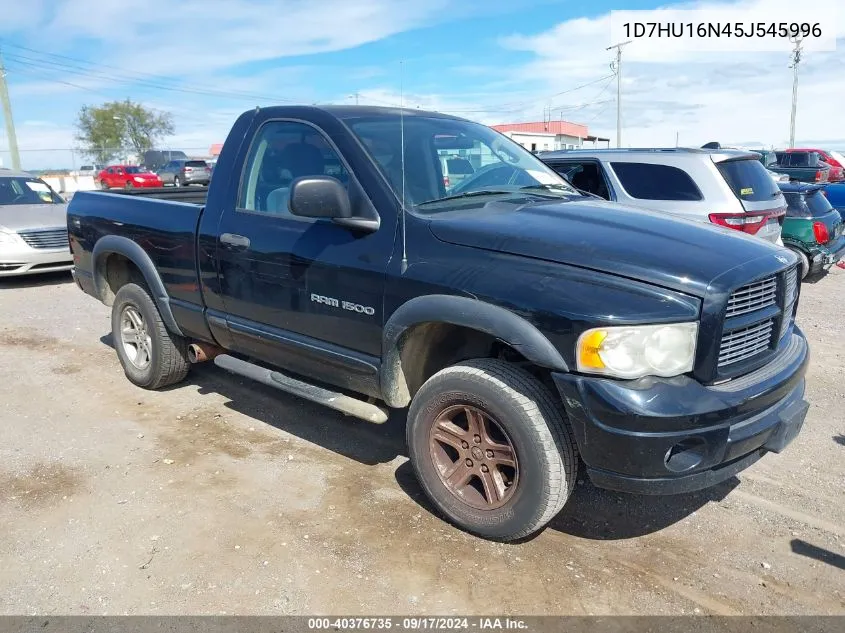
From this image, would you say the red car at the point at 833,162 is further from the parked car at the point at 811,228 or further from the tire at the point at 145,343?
the tire at the point at 145,343

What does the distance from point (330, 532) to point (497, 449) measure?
0.94 meters

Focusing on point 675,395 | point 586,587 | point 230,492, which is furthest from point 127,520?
point 675,395

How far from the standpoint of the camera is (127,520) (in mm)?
3418

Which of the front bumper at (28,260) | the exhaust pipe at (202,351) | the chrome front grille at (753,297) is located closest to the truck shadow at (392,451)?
the exhaust pipe at (202,351)

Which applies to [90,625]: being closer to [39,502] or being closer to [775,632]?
[39,502]

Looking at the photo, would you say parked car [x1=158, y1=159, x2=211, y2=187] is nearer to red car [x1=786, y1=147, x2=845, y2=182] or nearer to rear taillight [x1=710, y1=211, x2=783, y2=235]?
red car [x1=786, y1=147, x2=845, y2=182]

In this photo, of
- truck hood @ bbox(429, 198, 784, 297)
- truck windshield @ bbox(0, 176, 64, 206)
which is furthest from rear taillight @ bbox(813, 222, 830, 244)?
truck windshield @ bbox(0, 176, 64, 206)

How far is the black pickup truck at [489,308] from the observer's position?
2.67 m

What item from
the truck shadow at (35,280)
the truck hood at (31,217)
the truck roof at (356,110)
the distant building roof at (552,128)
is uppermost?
the distant building roof at (552,128)

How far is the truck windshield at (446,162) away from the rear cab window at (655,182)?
2896 millimetres

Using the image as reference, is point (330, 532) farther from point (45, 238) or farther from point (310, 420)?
point (45, 238)

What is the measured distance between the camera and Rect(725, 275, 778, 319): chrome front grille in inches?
109

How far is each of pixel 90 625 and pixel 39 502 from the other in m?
1.22

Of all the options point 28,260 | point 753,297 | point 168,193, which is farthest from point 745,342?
point 28,260
